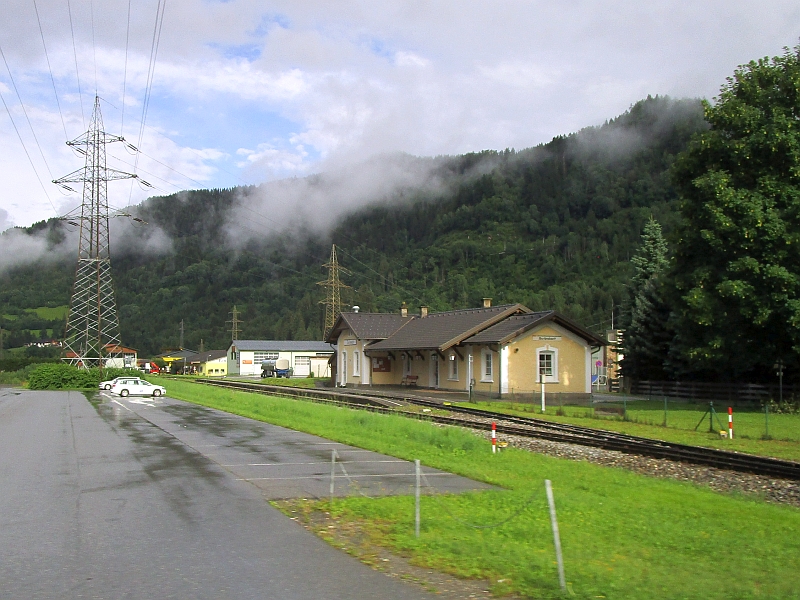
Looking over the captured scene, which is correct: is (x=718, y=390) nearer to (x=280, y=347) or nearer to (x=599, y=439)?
(x=599, y=439)

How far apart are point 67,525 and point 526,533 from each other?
5613 millimetres

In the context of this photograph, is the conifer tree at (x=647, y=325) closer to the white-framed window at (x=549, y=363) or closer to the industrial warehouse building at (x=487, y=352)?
the industrial warehouse building at (x=487, y=352)

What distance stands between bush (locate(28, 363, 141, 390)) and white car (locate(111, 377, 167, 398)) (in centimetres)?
1291

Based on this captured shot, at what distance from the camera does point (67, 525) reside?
367 inches

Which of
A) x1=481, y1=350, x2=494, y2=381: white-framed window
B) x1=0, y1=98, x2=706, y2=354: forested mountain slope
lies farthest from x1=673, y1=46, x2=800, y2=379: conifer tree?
x1=0, y1=98, x2=706, y2=354: forested mountain slope

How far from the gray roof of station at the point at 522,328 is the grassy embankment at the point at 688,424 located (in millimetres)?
6104

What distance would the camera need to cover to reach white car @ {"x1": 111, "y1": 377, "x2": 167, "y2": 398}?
44.5 metres

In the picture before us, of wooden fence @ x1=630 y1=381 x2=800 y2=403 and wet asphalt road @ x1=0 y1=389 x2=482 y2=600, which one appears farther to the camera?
wooden fence @ x1=630 y1=381 x2=800 y2=403

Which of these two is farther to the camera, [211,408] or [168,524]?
[211,408]

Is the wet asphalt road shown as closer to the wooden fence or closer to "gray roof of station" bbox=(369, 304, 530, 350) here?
the wooden fence

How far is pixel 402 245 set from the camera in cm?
16112

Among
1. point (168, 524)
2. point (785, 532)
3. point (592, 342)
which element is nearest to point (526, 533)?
point (785, 532)

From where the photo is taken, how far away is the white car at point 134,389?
44.5 m

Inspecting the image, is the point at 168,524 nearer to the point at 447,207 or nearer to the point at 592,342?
the point at 592,342
